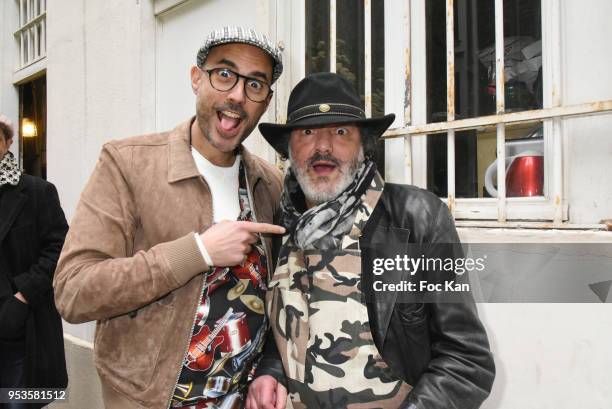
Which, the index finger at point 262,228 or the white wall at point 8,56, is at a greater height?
the white wall at point 8,56

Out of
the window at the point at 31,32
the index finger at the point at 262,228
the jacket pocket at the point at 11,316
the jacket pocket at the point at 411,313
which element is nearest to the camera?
the jacket pocket at the point at 411,313

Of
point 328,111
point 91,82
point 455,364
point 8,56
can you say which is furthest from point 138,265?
point 8,56

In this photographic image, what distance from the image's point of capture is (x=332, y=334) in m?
1.42

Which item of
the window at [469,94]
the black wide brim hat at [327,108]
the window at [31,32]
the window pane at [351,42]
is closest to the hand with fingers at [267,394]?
the black wide brim hat at [327,108]

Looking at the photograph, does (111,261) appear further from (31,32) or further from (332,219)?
(31,32)

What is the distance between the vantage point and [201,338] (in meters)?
1.57

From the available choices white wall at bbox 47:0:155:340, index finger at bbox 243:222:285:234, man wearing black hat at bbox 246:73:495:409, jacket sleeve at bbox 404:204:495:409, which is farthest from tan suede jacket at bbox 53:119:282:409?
white wall at bbox 47:0:155:340

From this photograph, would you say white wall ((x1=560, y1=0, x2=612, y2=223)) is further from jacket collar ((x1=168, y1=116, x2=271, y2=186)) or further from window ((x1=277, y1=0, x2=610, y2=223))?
jacket collar ((x1=168, y1=116, x2=271, y2=186))

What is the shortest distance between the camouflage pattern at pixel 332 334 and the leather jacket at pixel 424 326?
1.3 inches

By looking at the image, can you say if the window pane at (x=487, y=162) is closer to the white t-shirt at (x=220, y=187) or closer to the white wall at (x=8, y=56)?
the white t-shirt at (x=220, y=187)

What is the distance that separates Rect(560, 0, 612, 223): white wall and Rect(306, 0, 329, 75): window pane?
4.38 feet

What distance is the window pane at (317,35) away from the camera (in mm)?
2826

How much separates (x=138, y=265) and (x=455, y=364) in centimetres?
96

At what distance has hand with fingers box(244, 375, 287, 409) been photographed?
58.2 inches
